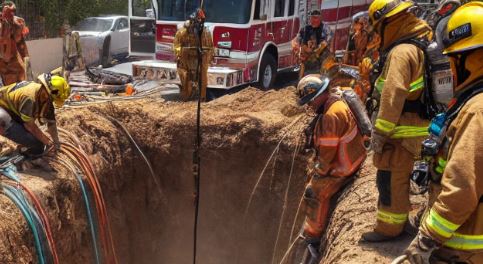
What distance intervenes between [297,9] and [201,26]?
5.59 metres

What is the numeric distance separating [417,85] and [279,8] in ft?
29.3

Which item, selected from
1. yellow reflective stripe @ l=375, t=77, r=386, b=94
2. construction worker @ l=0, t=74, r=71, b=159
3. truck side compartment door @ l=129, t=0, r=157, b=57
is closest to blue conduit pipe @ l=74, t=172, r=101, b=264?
construction worker @ l=0, t=74, r=71, b=159

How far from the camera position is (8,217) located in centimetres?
485

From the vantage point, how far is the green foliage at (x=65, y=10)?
57.1 feet

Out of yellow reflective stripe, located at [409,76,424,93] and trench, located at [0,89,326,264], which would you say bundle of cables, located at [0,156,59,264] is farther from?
yellow reflective stripe, located at [409,76,424,93]

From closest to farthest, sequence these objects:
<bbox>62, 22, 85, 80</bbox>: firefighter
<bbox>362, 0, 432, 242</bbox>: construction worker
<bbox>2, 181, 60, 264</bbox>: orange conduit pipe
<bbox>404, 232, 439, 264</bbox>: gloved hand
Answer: <bbox>404, 232, 439, 264</bbox>: gloved hand < <bbox>362, 0, 432, 242</bbox>: construction worker < <bbox>2, 181, 60, 264</bbox>: orange conduit pipe < <bbox>62, 22, 85, 80</bbox>: firefighter

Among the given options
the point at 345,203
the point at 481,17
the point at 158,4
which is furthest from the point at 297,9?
the point at 481,17

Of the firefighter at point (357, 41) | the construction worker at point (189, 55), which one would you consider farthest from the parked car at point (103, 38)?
the firefighter at point (357, 41)

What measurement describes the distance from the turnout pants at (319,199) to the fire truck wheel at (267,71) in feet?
22.2

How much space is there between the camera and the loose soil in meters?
7.74

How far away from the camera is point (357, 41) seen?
8.44 meters

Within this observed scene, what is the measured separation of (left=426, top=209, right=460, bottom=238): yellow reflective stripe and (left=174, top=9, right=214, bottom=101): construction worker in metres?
6.78

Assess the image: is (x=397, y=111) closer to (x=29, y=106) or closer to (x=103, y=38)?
(x=29, y=106)

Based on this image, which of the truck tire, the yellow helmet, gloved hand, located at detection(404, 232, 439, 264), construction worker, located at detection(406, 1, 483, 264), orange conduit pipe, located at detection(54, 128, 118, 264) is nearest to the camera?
construction worker, located at detection(406, 1, 483, 264)
